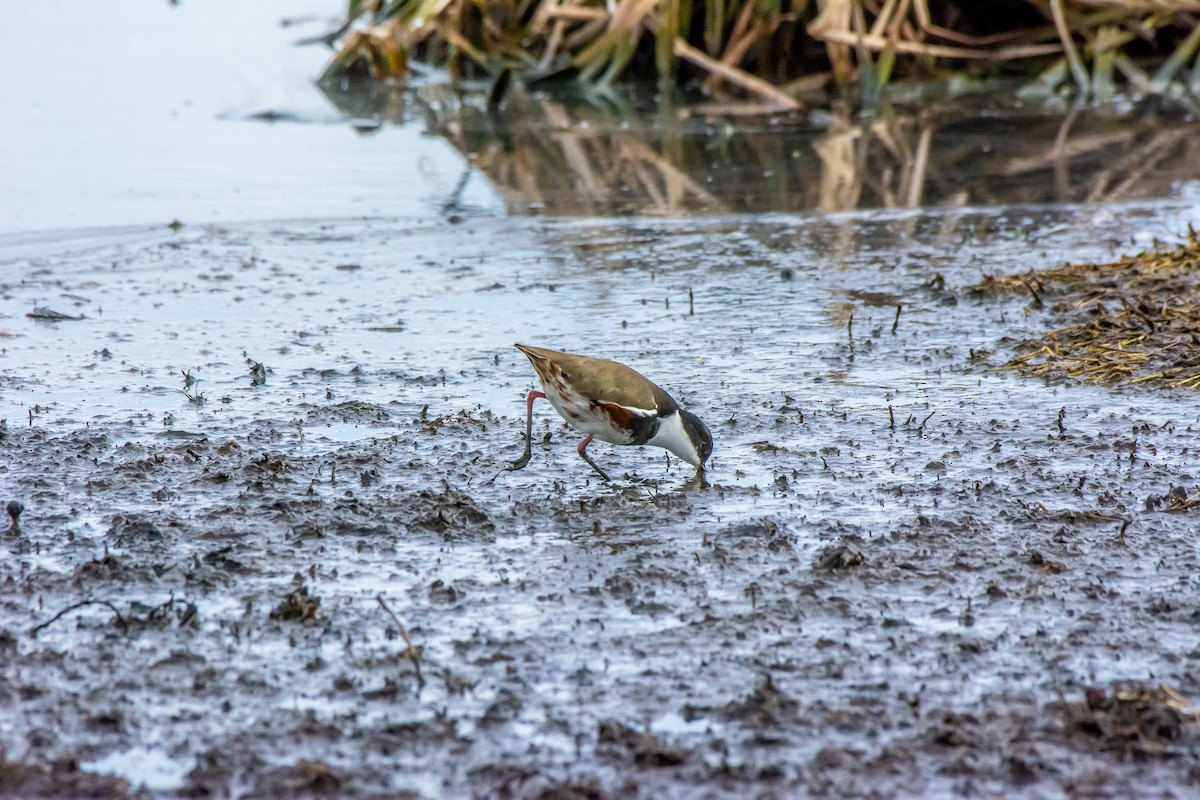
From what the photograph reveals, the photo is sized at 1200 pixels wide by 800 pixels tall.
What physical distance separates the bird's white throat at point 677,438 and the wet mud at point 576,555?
0.45ft

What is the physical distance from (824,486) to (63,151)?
373 inches

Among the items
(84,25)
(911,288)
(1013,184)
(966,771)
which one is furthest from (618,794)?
(84,25)

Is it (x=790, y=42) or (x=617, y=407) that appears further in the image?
(x=790, y=42)

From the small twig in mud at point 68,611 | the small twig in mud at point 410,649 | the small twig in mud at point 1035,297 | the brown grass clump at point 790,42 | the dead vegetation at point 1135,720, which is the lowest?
the dead vegetation at point 1135,720

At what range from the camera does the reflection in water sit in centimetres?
1109

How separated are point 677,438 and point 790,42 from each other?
11.8m

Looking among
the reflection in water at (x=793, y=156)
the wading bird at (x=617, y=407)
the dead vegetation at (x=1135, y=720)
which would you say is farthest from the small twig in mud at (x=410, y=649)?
the reflection in water at (x=793, y=156)

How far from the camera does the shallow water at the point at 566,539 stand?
141 inches

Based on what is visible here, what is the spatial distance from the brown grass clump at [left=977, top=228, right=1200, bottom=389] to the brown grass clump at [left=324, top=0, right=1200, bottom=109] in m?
7.18

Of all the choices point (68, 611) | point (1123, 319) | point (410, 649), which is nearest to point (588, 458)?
point (410, 649)

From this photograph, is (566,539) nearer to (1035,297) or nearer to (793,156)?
(1035,297)

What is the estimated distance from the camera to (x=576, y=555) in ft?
15.9

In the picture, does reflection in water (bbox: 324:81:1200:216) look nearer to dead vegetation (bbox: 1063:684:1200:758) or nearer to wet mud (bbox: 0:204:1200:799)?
wet mud (bbox: 0:204:1200:799)

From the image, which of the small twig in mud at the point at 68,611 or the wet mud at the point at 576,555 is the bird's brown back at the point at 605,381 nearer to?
the wet mud at the point at 576,555
